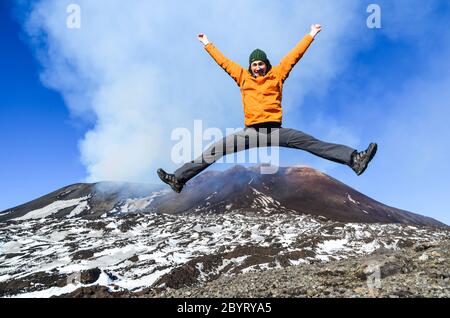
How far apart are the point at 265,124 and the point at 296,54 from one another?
181 centimetres

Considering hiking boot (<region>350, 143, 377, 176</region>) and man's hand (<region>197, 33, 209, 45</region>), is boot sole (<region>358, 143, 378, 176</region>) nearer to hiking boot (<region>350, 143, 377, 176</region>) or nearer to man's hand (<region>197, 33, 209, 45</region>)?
hiking boot (<region>350, 143, 377, 176</region>)

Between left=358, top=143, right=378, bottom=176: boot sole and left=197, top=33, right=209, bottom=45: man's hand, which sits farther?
left=197, top=33, right=209, bottom=45: man's hand

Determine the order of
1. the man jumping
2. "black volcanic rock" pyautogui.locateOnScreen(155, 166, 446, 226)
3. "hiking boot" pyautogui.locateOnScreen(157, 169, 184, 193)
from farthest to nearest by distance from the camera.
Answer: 1. "black volcanic rock" pyautogui.locateOnScreen(155, 166, 446, 226)
2. "hiking boot" pyautogui.locateOnScreen(157, 169, 184, 193)
3. the man jumping

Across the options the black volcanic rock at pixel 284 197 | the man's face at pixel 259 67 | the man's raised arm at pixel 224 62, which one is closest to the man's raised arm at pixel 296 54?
the man's face at pixel 259 67

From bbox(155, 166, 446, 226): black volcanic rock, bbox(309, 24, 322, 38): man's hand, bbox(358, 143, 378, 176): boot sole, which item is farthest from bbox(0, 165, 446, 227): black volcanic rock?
bbox(358, 143, 378, 176): boot sole

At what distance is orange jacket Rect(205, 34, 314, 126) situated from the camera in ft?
26.3

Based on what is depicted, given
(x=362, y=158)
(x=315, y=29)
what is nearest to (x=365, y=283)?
(x=362, y=158)

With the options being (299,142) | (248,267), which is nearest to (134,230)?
(248,267)

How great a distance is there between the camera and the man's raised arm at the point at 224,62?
8.52 m

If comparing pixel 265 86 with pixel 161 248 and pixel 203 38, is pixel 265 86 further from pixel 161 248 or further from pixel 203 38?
pixel 161 248

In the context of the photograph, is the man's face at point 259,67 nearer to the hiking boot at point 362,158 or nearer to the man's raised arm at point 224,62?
the man's raised arm at point 224,62

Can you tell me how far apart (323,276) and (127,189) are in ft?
578

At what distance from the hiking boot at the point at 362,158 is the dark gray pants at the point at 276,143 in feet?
0.38
